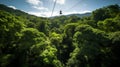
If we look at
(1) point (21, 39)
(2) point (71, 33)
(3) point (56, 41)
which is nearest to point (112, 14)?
(2) point (71, 33)

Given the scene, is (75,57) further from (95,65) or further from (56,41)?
(56,41)

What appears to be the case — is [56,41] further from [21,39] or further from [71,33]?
[21,39]

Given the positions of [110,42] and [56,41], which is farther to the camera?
[56,41]

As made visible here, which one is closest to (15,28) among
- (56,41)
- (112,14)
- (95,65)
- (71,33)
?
(56,41)

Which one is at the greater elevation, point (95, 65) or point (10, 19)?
point (10, 19)

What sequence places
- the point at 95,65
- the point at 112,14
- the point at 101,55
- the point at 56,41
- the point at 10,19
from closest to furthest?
the point at 101,55 → the point at 95,65 → the point at 10,19 → the point at 112,14 → the point at 56,41

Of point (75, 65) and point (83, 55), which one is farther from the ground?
A: point (83, 55)

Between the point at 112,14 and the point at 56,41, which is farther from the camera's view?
the point at 56,41

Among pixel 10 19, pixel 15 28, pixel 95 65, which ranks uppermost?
pixel 10 19

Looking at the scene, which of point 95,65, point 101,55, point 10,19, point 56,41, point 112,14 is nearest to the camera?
point 101,55
